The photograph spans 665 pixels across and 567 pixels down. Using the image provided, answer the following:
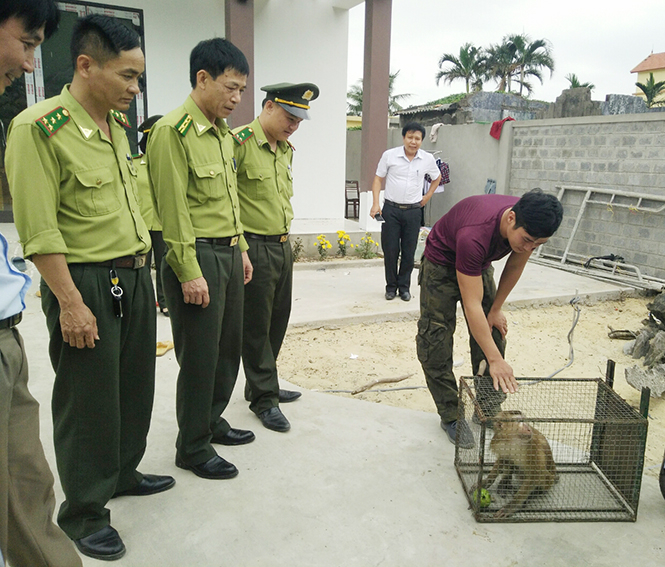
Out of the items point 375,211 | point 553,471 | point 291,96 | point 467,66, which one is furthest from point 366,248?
point 467,66

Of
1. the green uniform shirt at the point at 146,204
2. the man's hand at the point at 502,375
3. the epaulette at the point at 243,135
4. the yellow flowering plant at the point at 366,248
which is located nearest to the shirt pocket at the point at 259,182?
the epaulette at the point at 243,135

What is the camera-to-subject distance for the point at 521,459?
2.37 metres

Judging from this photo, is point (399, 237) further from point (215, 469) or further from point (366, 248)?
point (215, 469)

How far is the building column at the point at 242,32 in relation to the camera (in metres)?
6.99

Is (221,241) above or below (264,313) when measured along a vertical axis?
above

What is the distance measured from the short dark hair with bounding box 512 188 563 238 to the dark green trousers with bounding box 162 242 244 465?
131cm

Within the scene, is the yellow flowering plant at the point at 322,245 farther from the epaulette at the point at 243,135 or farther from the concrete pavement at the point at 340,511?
the epaulette at the point at 243,135

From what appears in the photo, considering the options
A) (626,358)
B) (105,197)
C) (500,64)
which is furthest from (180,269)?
(500,64)

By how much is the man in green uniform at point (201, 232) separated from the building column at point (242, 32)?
483 centimetres

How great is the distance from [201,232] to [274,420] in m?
1.18

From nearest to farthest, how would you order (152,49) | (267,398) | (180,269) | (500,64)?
(180,269) < (267,398) < (152,49) < (500,64)

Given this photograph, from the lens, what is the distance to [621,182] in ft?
25.0

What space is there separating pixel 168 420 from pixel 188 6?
613 cm

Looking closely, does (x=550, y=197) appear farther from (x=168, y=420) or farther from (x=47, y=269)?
(x=168, y=420)
